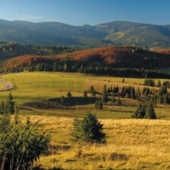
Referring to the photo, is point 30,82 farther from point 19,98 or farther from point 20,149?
point 20,149

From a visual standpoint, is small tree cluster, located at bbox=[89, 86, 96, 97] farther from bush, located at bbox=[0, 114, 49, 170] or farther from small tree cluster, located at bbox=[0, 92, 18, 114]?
bush, located at bbox=[0, 114, 49, 170]

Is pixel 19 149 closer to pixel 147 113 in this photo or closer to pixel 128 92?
pixel 147 113

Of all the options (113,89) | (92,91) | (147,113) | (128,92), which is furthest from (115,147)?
(113,89)

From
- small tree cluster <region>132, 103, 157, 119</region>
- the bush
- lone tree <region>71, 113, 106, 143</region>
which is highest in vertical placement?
the bush

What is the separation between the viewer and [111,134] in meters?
38.3

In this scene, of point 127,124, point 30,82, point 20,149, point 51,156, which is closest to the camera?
point 20,149

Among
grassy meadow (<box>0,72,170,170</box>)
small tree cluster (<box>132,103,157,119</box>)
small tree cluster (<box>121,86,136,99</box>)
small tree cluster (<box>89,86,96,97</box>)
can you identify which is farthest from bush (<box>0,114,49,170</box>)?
small tree cluster (<box>121,86,136,99</box>)

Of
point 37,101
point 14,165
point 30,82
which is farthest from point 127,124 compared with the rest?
point 30,82

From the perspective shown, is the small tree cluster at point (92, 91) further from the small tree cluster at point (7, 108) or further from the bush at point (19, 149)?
the bush at point (19, 149)

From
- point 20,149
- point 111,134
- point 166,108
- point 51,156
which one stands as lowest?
point 166,108

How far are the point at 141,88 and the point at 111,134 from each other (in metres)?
140

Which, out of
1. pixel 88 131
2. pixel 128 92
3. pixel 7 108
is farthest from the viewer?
pixel 128 92

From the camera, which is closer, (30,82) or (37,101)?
(37,101)

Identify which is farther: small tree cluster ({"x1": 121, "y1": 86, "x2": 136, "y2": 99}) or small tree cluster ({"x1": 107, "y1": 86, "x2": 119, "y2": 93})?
small tree cluster ({"x1": 107, "y1": 86, "x2": 119, "y2": 93})
